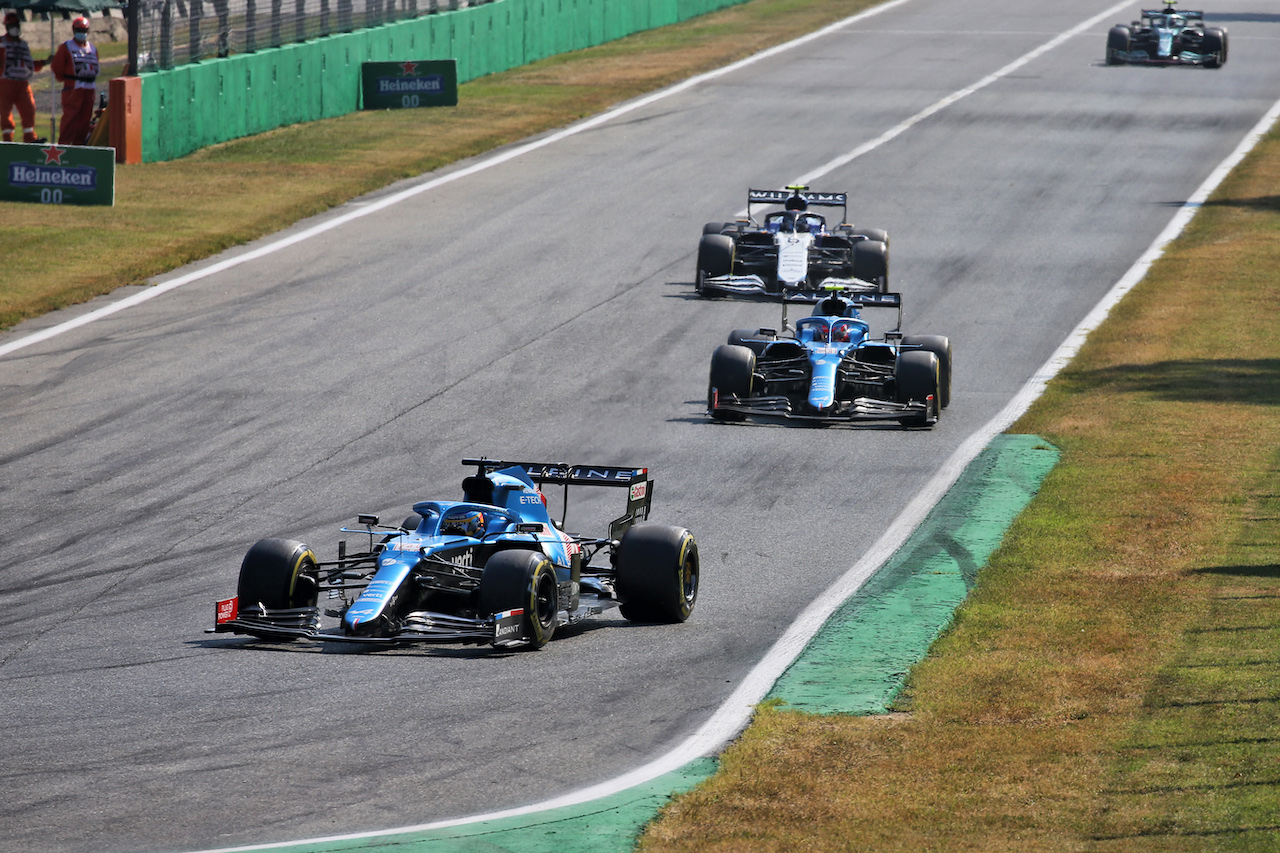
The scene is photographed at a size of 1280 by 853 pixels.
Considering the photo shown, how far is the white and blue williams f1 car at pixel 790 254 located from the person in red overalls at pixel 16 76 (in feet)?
43.1

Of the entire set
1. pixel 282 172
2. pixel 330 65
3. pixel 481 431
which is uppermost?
pixel 330 65

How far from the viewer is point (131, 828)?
8.73 meters

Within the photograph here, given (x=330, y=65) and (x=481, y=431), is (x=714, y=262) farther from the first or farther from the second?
(x=330, y=65)

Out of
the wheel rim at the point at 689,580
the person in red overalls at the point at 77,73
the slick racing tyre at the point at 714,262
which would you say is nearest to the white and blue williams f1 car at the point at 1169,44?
the slick racing tyre at the point at 714,262

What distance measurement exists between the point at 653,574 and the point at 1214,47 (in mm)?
40496

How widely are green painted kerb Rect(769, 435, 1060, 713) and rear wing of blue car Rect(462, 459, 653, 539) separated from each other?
5.90 feet

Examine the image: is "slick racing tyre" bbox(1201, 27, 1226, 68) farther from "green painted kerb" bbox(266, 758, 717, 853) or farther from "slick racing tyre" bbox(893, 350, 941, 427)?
"green painted kerb" bbox(266, 758, 717, 853)

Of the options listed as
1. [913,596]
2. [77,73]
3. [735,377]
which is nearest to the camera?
[913,596]

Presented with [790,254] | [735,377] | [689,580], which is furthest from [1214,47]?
[689,580]

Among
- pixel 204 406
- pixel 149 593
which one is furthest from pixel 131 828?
pixel 204 406

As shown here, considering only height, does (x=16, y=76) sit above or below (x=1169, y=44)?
below

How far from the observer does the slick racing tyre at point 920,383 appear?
20.0 m

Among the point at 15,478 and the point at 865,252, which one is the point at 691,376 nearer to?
the point at 865,252

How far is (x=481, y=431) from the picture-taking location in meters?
19.7
